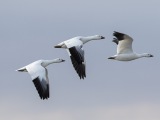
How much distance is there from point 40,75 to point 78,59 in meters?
2.06

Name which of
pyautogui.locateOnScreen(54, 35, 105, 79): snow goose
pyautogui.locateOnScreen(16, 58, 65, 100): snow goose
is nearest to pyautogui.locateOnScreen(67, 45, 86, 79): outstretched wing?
pyautogui.locateOnScreen(54, 35, 105, 79): snow goose

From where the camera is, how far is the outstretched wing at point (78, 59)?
7938 centimetres

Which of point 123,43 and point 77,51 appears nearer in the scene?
point 77,51

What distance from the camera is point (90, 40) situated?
82.9 m

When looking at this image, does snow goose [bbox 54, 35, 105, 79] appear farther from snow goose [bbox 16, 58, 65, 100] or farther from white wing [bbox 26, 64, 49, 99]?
white wing [bbox 26, 64, 49, 99]

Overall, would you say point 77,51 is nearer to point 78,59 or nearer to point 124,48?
point 78,59

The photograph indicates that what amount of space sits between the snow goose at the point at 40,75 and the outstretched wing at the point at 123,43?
4.17 m

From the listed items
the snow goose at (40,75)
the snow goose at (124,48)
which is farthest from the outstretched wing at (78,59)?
the snow goose at (124,48)

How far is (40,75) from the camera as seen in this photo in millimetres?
78625

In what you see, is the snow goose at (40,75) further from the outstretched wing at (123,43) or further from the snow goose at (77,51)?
the outstretched wing at (123,43)

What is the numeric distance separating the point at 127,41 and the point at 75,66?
3567mm

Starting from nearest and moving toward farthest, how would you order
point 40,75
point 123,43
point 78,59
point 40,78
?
point 40,78 < point 40,75 < point 78,59 < point 123,43

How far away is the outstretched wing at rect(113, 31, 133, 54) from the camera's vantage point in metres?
82.3

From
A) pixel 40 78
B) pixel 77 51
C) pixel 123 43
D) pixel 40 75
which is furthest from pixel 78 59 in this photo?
pixel 123 43
